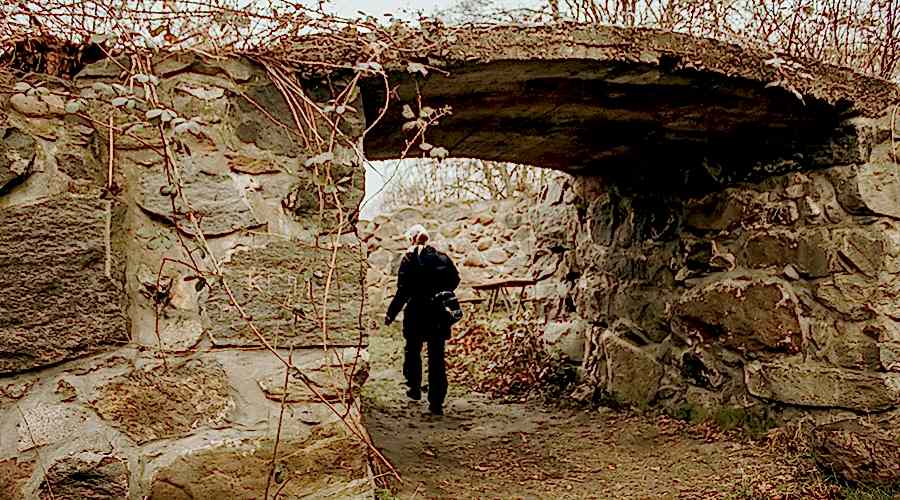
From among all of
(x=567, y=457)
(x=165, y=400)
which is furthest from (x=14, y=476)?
(x=567, y=457)

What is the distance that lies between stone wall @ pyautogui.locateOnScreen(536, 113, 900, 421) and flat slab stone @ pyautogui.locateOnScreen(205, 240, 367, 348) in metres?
2.03

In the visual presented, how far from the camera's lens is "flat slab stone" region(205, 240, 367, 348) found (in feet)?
7.09

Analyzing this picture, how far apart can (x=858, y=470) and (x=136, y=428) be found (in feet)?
7.89

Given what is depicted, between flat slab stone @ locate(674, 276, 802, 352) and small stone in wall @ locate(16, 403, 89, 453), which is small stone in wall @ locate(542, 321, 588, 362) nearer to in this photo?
flat slab stone @ locate(674, 276, 802, 352)

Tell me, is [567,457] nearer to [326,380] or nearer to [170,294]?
[326,380]

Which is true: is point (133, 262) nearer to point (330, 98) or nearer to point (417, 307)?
point (330, 98)

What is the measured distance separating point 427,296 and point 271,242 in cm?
264

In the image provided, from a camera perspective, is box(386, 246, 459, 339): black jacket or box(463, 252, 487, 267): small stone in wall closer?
box(386, 246, 459, 339): black jacket

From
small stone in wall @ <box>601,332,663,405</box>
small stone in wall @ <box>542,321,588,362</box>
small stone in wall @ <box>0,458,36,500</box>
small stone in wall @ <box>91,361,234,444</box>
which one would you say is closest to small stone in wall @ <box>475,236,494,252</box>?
small stone in wall @ <box>542,321,588,362</box>

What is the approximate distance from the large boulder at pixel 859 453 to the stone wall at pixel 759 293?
0.32 metres

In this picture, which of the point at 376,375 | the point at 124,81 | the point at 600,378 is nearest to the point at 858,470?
the point at 600,378

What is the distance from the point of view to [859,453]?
2.80 metres

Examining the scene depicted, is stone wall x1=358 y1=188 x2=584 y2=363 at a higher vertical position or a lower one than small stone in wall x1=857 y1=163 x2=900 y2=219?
lower

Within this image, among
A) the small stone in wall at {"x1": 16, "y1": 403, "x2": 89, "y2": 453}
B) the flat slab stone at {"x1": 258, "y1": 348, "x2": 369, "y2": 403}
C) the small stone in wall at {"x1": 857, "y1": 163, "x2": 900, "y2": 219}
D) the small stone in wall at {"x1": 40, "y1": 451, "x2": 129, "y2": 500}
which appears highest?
the small stone in wall at {"x1": 857, "y1": 163, "x2": 900, "y2": 219}
